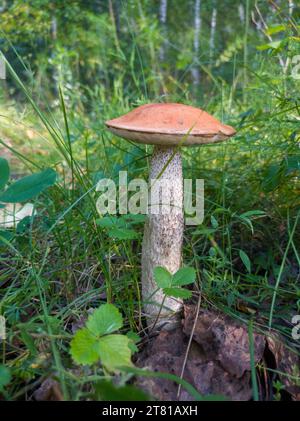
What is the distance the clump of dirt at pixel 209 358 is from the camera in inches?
36.9

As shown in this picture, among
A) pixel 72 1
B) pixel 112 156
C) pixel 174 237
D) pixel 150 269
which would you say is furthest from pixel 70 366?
pixel 72 1

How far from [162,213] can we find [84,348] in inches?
19.6

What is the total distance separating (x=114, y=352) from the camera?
81 cm

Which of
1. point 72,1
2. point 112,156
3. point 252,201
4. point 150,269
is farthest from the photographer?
point 72,1

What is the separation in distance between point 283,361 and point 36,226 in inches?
42.4

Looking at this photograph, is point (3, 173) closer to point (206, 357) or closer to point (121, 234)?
point (121, 234)

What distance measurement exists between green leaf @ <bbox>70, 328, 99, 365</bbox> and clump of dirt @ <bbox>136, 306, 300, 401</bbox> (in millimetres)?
171

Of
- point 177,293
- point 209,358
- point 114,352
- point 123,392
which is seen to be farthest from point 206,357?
point 123,392

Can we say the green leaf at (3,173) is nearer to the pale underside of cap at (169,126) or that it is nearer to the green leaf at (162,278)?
the pale underside of cap at (169,126)

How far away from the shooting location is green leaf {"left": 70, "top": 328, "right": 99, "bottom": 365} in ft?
2.56

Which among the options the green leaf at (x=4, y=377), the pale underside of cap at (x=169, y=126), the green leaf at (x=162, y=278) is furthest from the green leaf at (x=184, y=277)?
the green leaf at (x=4, y=377)

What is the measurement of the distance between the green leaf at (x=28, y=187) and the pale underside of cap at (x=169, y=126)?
224mm
